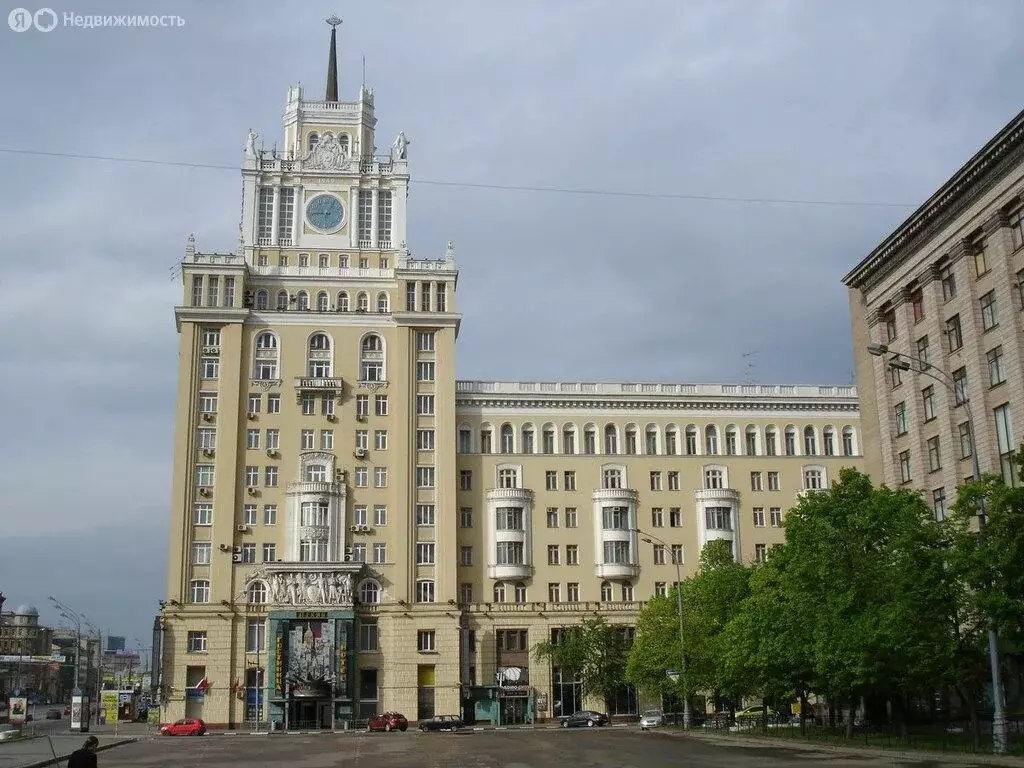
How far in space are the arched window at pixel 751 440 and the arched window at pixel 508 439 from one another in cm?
2222

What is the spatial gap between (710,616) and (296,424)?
42262mm

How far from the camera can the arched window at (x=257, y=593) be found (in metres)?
95.5

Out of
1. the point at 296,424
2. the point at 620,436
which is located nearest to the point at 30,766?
the point at 296,424

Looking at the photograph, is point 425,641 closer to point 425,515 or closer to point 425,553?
point 425,553

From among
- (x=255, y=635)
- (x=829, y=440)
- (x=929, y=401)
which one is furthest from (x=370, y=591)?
(x=929, y=401)

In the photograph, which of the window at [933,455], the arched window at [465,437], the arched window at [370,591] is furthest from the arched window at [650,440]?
the window at [933,455]

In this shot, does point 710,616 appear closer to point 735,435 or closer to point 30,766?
point 735,435

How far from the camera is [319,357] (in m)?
102

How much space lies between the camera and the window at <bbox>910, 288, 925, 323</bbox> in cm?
6075

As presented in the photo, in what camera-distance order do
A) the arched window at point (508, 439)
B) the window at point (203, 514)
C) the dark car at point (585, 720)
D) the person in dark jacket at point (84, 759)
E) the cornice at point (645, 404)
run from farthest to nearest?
the cornice at point (645, 404)
the arched window at point (508, 439)
the window at point (203, 514)
the dark car at point (585, 720)
the person in dark jacket at point (84, 759)

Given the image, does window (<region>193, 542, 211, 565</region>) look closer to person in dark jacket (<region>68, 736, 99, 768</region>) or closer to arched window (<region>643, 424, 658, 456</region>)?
arched window (<region>643, 424, 658, 456</region>)

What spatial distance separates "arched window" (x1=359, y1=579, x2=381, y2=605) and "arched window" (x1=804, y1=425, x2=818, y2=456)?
42.2 meters

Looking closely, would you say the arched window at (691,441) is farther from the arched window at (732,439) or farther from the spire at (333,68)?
the spire at (333,68)

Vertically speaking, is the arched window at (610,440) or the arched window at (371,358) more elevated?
the arched window at (371,358)
